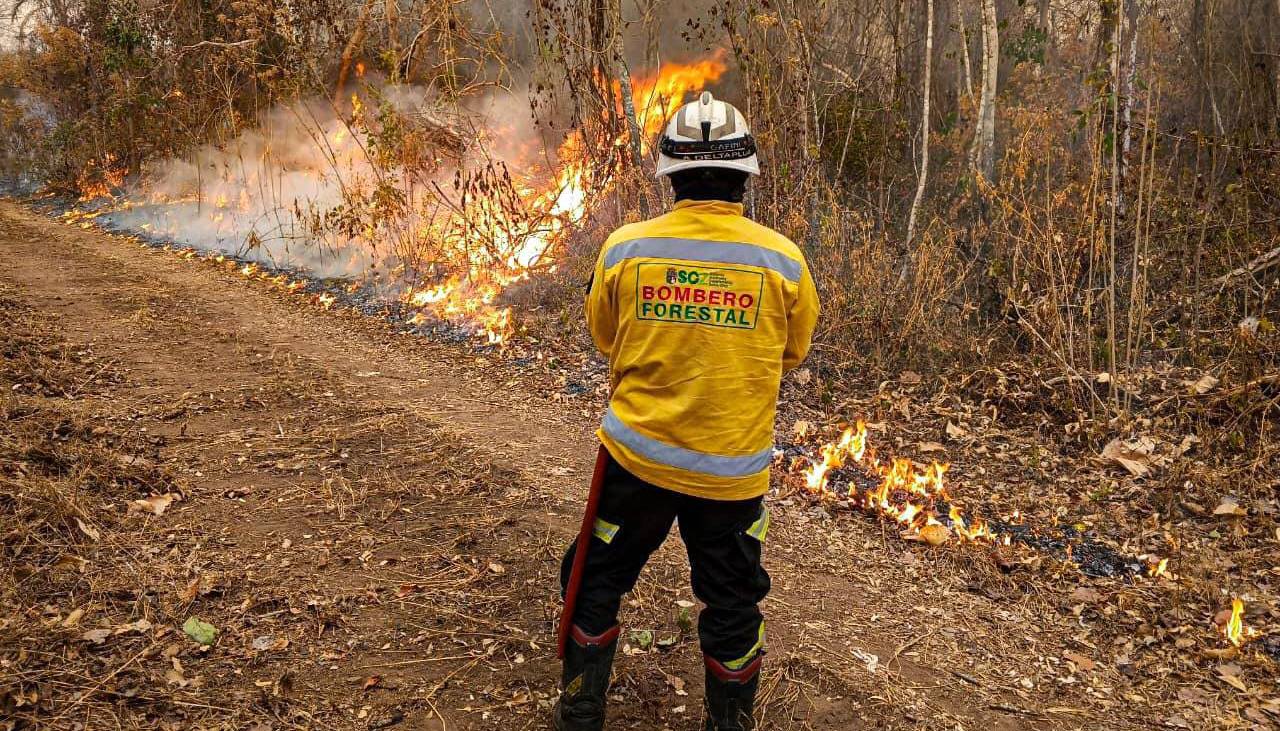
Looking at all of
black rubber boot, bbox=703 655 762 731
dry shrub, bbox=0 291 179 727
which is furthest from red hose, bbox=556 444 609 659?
dry shrub, bbox=0 291 179 727

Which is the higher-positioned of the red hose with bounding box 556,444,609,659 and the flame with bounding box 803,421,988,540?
the red hose with bounding box 556,444,609,659

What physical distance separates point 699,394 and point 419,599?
1.96 metres

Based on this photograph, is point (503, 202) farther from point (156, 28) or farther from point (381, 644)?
point (156, 28)

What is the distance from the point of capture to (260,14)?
37.1 ft

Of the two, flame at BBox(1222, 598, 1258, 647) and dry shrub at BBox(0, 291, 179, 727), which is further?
flame at BBox(1222, 598, 1258, 647)

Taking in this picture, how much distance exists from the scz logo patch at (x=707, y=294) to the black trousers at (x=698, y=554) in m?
0.57

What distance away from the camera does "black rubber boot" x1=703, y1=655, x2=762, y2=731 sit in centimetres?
276

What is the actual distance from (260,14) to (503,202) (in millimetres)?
4958

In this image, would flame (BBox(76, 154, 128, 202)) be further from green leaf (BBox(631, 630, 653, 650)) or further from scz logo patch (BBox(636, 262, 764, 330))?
scz logo patch (BBox(636, 262, 764, 330))

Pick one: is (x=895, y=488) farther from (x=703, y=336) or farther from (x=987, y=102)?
(x=987, y=102)

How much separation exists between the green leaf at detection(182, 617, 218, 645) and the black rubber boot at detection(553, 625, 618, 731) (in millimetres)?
1590

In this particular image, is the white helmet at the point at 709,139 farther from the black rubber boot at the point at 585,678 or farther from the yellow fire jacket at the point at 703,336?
the black rubber boot at the point at 585,678

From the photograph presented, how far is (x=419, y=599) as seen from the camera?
3775 mm

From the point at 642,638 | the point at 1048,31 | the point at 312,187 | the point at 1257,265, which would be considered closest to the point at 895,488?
the point at 642,638
